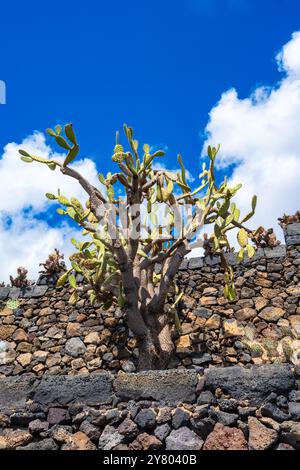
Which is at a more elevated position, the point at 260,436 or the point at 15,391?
the point at 15,391

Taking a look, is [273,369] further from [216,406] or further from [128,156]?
[128,156]

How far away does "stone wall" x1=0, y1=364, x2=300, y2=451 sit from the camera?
3.12 meters

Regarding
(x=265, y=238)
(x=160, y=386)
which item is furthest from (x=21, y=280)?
(x=160, y=386)

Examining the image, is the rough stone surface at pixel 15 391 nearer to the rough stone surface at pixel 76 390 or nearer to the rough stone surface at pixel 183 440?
the rough stone surface at pixel 76 390

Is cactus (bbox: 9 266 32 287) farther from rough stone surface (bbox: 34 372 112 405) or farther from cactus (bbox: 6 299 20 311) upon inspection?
rough stone surface (bbox: 34 372 112 405)

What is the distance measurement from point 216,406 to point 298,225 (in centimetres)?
531

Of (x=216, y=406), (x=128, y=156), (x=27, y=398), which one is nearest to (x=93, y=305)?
(x=128, y=156)

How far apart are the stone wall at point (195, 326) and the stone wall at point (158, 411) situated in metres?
3.39

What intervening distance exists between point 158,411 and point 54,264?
18.6 ft

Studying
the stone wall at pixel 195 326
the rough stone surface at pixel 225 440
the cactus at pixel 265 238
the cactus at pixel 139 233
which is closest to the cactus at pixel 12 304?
the stone wall at pixel 195 326

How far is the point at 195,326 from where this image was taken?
7.40 metres

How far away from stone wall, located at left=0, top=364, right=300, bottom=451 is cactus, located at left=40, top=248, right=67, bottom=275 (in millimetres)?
Result: 4967

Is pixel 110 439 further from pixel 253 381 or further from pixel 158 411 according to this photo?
pixel 253 381

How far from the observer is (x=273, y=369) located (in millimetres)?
3443
